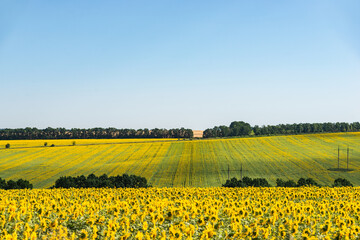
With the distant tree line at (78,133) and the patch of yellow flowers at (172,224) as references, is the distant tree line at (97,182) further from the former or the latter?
the distant tree line at (78,133)

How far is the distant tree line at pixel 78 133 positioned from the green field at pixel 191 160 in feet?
150

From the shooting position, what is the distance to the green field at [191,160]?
243 feet

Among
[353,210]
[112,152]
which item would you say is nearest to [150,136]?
[112,152]

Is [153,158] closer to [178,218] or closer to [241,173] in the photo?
[241,173]

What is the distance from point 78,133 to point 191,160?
4165 inches

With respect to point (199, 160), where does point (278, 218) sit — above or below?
above

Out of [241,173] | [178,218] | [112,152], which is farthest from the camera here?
[112,152]

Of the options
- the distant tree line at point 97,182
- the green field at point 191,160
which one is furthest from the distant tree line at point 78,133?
the distant tree line at point 97,182

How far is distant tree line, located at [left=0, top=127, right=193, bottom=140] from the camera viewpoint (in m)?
169

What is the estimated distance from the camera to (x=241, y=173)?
74312 millimetres

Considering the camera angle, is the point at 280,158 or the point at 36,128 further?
the point at 36,128

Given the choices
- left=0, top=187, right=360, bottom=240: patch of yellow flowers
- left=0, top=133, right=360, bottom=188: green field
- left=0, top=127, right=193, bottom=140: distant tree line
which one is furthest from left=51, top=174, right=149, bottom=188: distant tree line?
left=0, top=127, right=193, bottom=140: distant tree line

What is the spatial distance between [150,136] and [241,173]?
4569 inches

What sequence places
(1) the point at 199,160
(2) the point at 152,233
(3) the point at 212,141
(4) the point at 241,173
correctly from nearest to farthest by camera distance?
(2) the point at 152,233, (4) the point at 241,173, (1) the point at 199,160, (3) the point at 212,141
